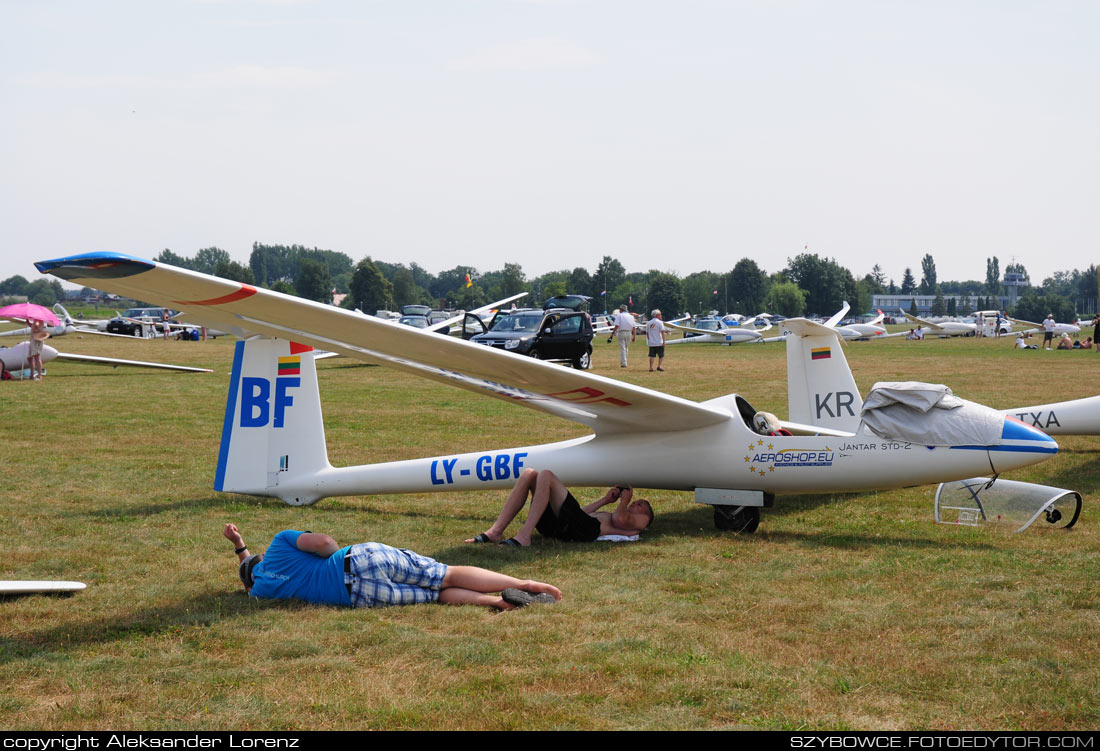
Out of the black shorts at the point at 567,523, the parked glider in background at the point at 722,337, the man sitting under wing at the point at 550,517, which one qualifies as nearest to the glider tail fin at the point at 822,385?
the man sitting under wing at the point at 550,517

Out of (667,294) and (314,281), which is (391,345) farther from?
(314,281)

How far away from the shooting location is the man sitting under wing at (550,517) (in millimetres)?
7277

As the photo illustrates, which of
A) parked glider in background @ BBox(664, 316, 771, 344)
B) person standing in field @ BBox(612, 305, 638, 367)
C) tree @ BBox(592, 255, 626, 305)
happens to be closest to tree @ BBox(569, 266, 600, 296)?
tree @ BBox(592, 255, 626, 305)

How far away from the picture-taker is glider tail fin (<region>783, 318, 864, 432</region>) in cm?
992

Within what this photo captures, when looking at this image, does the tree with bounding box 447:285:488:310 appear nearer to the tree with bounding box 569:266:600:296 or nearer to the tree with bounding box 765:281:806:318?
the tree with bounding box 569:266:600:296

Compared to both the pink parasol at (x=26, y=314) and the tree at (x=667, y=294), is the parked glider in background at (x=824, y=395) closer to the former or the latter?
the pink parasol at (x=26, y=314)

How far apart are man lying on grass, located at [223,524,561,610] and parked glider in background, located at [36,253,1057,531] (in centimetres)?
139

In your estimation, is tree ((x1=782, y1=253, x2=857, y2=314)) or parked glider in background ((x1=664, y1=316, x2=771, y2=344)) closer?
parked glider in background ((x1=664, y1=316, x2=771, y2=344))

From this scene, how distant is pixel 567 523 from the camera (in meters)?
7.38

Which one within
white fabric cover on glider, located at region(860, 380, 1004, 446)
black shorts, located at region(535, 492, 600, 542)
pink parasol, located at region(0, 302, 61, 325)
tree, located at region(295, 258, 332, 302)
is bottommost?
black shorts, located at region(535, 492, 600, 542)

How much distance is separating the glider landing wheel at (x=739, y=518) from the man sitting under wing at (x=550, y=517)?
652 mm

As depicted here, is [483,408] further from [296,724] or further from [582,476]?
[296,724]
